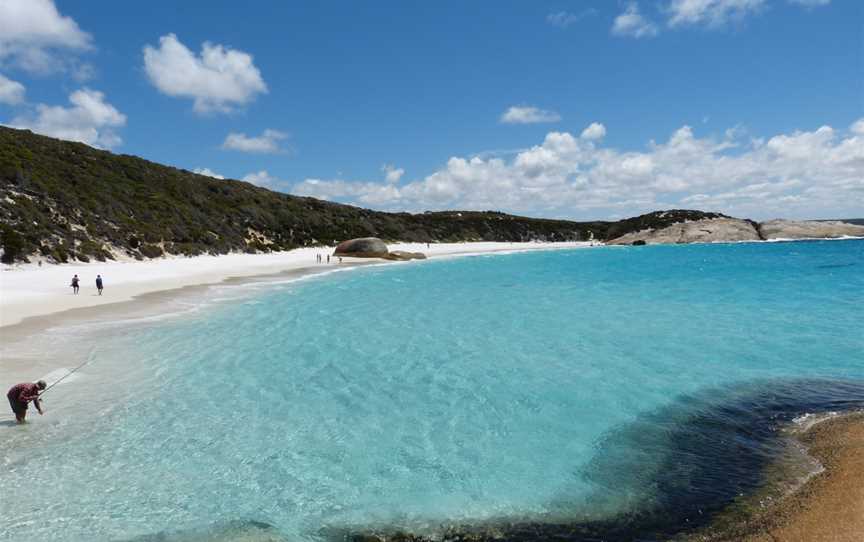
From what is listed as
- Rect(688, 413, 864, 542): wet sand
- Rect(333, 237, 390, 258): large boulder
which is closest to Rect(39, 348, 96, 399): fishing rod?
Rect(688, 413, 864, 542): wet sand

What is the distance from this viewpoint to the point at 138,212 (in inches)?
2189

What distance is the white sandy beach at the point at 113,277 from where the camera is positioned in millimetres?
24141

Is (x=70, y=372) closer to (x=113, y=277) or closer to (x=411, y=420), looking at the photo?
(x=411, y=420)

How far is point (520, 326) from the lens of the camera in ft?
72.3

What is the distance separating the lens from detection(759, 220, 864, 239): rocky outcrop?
120438 mm

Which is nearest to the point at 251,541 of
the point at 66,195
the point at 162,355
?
the point at 162,355

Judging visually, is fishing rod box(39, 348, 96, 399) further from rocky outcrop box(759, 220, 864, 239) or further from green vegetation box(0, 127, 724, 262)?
rocky outcrop box(759, 220, 864, 239)

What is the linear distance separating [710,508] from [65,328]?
71.2 ft

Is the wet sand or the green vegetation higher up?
the green vegetation

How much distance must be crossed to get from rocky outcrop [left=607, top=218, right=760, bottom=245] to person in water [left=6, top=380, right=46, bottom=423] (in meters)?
131

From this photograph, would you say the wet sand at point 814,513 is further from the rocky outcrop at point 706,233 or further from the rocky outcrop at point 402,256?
the rocky outcrop at point 706,233

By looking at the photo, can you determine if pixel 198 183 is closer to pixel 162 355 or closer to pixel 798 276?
pixel 162 355

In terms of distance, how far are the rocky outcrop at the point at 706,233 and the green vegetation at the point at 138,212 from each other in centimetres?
5584

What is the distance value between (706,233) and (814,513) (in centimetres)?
13284
